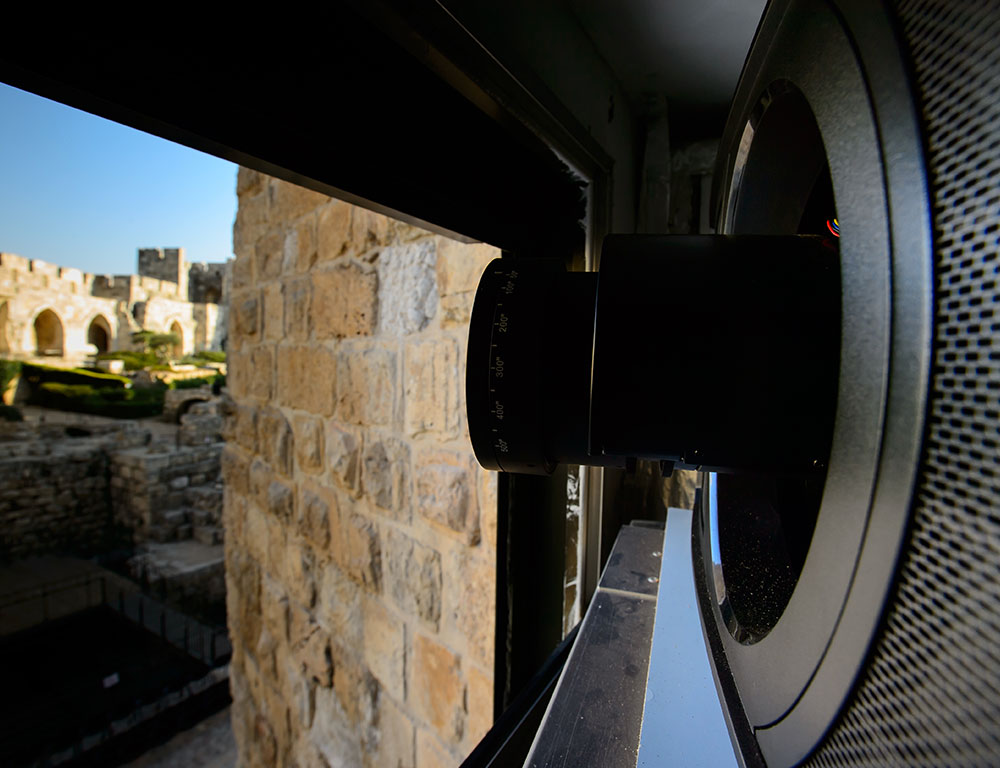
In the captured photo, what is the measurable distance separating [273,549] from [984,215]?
1454 millimetres

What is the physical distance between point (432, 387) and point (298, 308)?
566 mm

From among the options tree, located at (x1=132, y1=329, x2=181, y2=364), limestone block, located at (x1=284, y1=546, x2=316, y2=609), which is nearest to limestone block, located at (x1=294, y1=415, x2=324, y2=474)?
limestone block, located at (x1=284, y1=546, x2=316, y2=609)

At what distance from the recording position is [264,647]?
1333 mm

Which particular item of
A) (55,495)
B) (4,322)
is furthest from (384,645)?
(4,322)

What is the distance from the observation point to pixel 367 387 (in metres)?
0.89

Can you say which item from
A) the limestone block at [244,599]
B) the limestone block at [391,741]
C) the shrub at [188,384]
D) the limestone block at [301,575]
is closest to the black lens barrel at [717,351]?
the limestone block at [391,741]

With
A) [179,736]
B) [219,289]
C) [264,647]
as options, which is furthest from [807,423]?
[219,289]

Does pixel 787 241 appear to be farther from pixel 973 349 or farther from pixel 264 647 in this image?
pixel 264 647

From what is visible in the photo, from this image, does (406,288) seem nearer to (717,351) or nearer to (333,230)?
(333,230)

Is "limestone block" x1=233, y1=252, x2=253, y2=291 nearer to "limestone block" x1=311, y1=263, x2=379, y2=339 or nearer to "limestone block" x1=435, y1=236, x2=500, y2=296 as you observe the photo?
"limestone block" x1=311, y1=263, x2=379, y2=339

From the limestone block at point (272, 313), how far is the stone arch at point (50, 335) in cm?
1810

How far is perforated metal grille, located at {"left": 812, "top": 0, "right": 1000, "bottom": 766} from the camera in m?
0.12

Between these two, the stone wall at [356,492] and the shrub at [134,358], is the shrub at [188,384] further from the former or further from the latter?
the stone wall at [356,492]

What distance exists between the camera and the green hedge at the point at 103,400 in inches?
394
